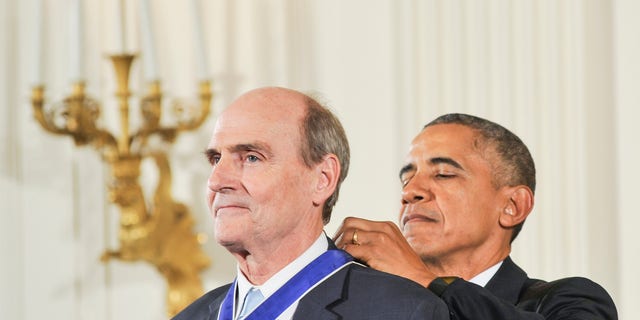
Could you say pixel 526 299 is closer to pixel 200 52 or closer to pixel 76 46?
pixel 200 52

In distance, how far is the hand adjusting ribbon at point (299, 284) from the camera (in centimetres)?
216

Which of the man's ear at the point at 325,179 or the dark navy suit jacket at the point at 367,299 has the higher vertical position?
the man's ear at the point at 325,179

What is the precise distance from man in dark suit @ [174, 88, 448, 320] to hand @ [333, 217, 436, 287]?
0.85ft

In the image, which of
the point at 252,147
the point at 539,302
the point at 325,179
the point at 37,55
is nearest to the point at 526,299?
the point at 539,302

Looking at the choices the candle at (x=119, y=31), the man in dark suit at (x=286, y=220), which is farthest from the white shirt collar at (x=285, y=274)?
the candle at (x=119, y=31)

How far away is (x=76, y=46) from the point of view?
4.25 meters

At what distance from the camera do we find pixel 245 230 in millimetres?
2154

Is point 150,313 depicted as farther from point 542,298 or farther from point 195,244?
point 542,298

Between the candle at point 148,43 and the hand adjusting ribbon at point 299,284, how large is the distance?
7.01ft

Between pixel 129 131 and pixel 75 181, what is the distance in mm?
355

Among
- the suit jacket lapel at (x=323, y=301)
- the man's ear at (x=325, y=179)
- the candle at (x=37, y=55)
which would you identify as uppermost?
the candle at (x=37, y=55)

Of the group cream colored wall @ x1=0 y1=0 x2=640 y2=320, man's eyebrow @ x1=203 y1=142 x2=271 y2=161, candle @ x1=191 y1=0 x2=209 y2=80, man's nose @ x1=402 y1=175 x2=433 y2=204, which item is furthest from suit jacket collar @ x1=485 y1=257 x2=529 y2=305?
candle @ x1=191 y1=0 x2=209 y2=80

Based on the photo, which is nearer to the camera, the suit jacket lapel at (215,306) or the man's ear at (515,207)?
the suit jacket lapel at (215,306)

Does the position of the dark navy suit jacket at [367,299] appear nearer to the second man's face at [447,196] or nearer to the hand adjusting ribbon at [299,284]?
the hand adjusting ribbon at [299,284]
